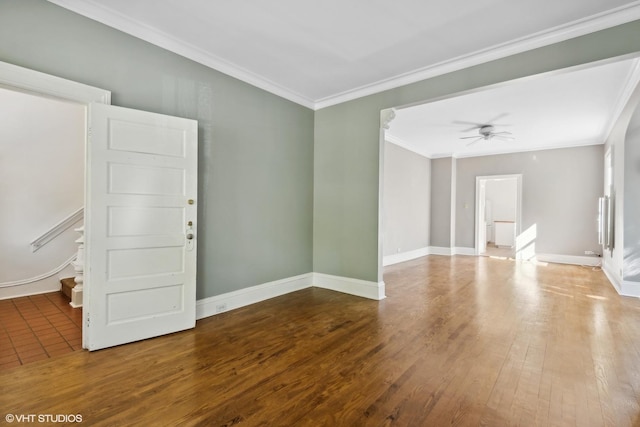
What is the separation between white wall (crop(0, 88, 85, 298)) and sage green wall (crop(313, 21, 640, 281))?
3.72m

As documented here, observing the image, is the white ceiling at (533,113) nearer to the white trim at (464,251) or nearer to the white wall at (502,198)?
the white trim at (464,251)

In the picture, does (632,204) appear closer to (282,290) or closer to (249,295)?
(282,290)

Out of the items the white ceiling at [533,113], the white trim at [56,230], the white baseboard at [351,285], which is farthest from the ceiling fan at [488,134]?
the white trim at [56,230]

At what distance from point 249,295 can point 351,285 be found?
145 centimetres

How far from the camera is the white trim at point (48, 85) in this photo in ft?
7.33

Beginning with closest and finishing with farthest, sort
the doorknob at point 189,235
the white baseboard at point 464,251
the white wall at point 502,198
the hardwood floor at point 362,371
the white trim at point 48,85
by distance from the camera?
1. the hardwood floor at point 362,371
2. the white trim at point 48,85
3. the doorknob at point 189,235
4. the white baseboard at point 464,251
5. the white wall at point 502,198

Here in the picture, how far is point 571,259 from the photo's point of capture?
7312 mm

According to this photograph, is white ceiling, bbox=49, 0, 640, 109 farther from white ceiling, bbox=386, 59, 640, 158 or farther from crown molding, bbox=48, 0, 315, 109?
white ceiling, bbox=386, 59, 640, 158

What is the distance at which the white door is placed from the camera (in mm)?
2572

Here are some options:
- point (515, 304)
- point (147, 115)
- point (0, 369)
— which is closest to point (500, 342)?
point (515, 304)

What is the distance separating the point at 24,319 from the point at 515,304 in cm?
579

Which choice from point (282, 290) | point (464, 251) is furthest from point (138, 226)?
point (464, 251)

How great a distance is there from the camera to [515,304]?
3.98 metres

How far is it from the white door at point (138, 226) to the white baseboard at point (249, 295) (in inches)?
12.9
